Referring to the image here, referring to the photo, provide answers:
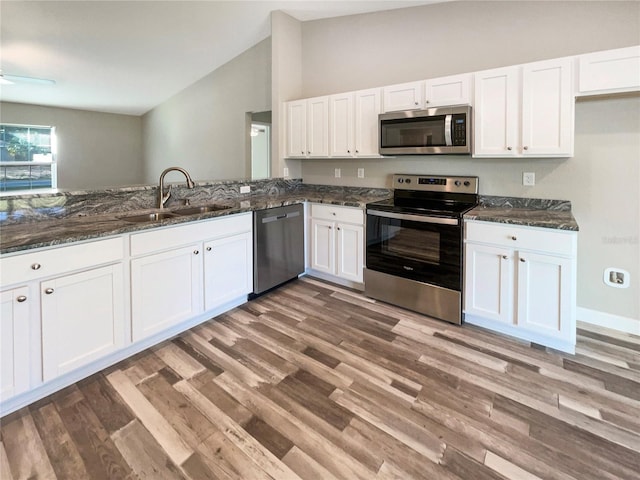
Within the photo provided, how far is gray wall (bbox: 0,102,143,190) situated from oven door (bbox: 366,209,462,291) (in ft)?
19.7

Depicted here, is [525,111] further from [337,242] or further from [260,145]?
[260,145]

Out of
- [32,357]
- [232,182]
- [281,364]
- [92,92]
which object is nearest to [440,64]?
[232,182]

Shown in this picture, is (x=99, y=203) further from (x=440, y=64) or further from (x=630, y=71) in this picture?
(x=630, y=71)

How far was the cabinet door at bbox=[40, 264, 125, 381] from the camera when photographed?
1818mm

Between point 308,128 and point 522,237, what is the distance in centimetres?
247

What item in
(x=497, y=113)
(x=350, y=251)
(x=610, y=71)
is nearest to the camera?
(x=610, y=71)

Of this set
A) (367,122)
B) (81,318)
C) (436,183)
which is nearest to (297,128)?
(367,122)

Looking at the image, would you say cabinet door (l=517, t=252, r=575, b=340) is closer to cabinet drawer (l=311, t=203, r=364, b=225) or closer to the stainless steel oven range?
the stainless steel oven range

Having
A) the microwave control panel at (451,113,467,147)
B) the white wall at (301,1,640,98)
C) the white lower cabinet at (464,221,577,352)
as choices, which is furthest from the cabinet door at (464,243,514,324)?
the white wall at (301,1,640,98)

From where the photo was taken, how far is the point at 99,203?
2.48 meters

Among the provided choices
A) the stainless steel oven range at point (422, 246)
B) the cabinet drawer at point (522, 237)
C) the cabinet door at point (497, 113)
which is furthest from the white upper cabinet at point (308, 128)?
the cabinet drawer at point (522, 237)

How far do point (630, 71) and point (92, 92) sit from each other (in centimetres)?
745

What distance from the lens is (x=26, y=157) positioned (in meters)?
6.80

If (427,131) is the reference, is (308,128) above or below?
above
